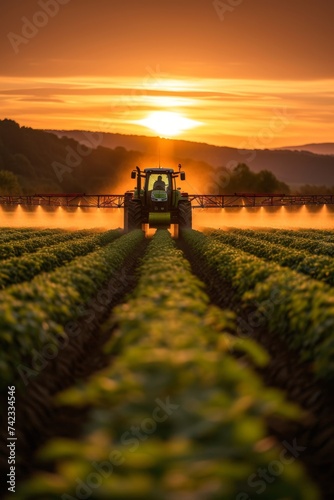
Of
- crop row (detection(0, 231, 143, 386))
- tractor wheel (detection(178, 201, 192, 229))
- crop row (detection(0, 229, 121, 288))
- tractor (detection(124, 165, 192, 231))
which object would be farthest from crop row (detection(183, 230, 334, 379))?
tractor wheel (detection(178, 201, 192, 229))

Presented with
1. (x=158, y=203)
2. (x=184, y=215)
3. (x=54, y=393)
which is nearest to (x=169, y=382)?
(x=54, y=393)

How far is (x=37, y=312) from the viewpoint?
9.05 m

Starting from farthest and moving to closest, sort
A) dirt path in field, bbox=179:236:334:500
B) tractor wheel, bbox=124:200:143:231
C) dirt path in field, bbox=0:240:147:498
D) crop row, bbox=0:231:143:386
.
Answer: tractor wheel, bbox=124:200:143:231 → crop row, bbox=0:231:143:386 → dirt path in field, bbox=0:240:147:498 → dirt path in field, bbox=179:236:334:500

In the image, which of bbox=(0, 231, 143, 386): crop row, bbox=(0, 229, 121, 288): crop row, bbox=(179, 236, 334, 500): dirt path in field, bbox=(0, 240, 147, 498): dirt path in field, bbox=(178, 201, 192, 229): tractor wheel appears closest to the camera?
bbox=(179, 236, 334, 500): dirt path in field

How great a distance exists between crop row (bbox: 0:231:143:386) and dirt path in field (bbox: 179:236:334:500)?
2.63 metres

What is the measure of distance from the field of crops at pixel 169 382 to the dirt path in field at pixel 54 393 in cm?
2

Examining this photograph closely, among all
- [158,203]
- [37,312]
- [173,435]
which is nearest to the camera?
[173,435]

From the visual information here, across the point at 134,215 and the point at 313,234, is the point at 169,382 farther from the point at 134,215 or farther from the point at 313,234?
the point at 313,234

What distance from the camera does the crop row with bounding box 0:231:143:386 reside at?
825cm

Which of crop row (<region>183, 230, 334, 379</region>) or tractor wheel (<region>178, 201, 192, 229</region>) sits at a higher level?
crop row (<region>183, 230, 334, 379</region>)

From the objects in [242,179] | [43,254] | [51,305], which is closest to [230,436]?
[51,305]

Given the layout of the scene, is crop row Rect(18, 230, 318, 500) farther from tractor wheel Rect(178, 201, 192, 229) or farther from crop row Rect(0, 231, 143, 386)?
tractor wheel Rect(178, 201, 192, 229)

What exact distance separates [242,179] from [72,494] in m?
147

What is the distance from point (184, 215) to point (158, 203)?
4.42 ft
